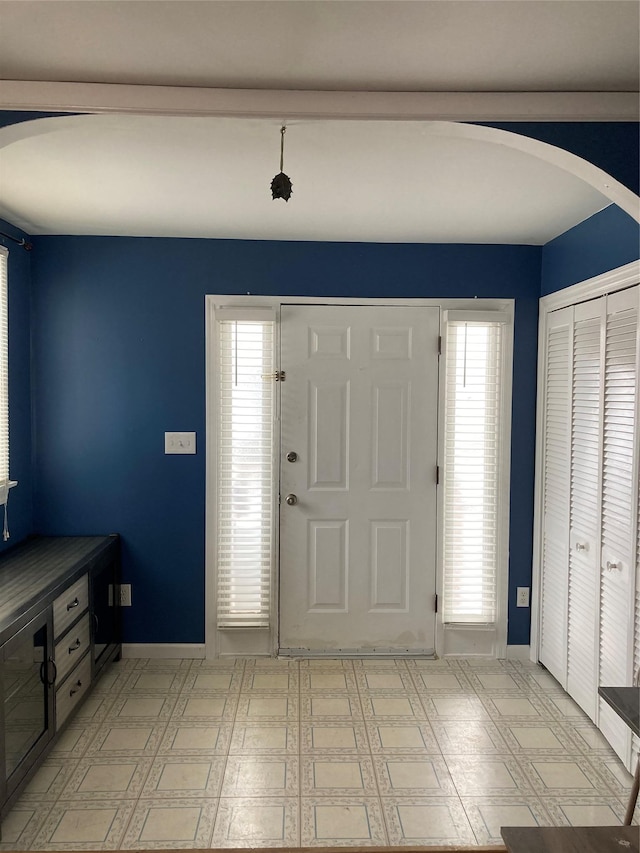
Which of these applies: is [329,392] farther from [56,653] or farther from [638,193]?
[638,193]

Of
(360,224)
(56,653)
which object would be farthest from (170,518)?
(360,224)

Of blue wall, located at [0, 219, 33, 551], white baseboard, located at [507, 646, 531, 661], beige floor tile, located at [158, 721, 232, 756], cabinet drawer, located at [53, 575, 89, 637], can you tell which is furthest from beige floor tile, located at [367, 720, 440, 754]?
blue wall, located at [0, 219, 33, 551]

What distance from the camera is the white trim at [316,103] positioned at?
173cm

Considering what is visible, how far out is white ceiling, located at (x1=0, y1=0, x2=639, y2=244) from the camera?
146 cm

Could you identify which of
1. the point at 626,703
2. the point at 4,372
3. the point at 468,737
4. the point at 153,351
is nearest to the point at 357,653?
the point at 468,737

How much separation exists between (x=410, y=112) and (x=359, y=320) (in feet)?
6.50

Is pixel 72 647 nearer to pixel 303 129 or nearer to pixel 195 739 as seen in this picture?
pixel 195 739

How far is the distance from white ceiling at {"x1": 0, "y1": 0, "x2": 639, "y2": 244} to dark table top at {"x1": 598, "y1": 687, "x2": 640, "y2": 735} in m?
1.58

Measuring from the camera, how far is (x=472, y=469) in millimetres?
3789

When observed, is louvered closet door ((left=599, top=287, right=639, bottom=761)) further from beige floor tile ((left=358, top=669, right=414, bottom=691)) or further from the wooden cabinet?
the wooden cabinet

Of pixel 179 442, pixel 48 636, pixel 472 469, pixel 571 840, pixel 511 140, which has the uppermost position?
pixel 511 140

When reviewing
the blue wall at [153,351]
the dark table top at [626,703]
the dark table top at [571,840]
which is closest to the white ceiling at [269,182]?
A: the blue wall at [153,351]

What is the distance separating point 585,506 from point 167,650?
2446 millimetres

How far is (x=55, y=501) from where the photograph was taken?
12.1 ft
